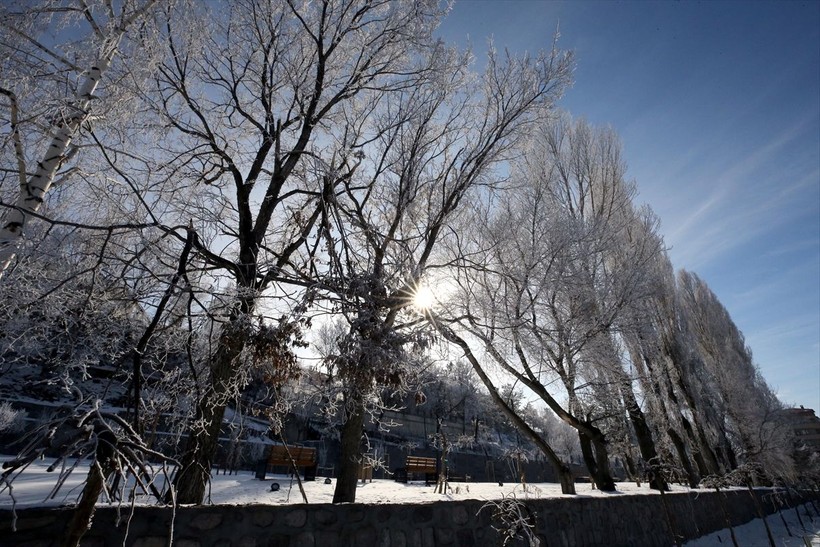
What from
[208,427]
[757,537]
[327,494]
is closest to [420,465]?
[327,494]

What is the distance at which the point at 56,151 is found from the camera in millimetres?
5801

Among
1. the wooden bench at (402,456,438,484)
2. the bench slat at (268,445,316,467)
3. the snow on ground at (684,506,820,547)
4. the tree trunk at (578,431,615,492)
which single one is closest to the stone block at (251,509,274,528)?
the bench slat at (268,445,316,467)

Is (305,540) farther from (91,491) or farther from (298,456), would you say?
(298,456)

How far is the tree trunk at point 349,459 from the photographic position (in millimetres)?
6234

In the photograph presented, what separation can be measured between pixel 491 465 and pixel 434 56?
23898mm

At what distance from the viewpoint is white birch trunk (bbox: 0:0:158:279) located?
5.09m

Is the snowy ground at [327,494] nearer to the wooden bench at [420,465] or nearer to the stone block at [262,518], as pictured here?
the stone block at [262,518]

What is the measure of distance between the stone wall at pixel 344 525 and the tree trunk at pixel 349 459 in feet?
7.08

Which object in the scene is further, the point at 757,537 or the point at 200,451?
the point at 757,537

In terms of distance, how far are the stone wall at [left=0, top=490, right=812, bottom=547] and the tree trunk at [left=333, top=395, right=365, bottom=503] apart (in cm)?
216

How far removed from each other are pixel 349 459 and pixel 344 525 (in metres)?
3.24

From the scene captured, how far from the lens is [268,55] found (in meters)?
6.88

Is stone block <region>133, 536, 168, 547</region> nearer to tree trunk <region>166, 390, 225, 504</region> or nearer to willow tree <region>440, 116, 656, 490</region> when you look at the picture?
tree trunk <region>166, 390, 225, 504</region>

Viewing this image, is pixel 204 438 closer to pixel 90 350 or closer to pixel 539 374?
pixel 90 350
